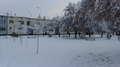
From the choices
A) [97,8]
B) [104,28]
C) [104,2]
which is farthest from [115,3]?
[104,28]

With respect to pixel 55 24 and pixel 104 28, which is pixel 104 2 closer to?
pixel 104 28

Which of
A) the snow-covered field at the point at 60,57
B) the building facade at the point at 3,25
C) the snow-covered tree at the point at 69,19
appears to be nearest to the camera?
the snow-covered field at the point at 60,57

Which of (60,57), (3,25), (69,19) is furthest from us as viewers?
(3,25)

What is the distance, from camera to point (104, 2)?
6211mm

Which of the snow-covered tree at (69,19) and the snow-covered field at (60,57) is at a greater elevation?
the snow-covered tree at (69,19)

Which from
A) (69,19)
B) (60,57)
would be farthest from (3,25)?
(60,57)

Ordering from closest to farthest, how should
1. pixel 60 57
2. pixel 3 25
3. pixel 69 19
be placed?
1. pixel 60 57
2. pixel 69 19
3. pixel 3 25

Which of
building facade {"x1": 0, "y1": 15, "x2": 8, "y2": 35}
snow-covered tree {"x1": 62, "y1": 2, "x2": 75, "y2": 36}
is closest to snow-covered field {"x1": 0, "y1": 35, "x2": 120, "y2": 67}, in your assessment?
snow-covered tree {"x1": 62, "y1": 2, "x2": 75, "y2": 36}

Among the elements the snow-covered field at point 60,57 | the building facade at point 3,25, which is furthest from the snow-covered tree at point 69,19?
the building facade at point 3,25

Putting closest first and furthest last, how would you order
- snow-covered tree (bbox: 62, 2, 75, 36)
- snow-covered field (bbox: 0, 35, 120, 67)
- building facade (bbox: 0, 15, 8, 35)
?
1. snow-covered field (bbox: 0, 35, 120, 67)
2. snow-covered tree (bbox: 62, 2, 75, 36)
3. building facade (bbox: 0, 15, 8, 35)

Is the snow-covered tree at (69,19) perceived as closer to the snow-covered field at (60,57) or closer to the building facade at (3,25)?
the snow-covered field at (60,57)

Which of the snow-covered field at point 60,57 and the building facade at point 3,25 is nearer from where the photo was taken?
the snow-covered field at point 60,57

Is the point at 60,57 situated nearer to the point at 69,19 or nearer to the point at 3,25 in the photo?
the point at 69,19

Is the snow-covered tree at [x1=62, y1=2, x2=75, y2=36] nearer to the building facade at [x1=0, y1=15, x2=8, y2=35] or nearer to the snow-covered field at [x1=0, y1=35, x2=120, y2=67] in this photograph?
the snow-covered field at [x1=0, y1=35, x2=120, y2=67]
